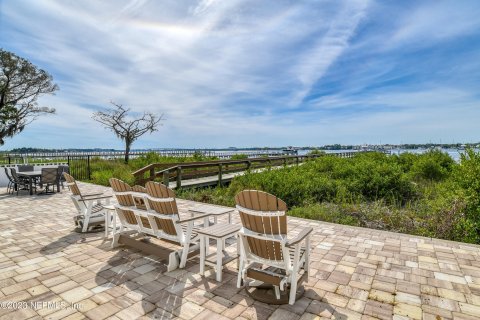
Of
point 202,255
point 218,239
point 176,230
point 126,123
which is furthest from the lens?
point 126,123

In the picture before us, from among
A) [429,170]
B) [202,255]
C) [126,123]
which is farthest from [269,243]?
[126,123]

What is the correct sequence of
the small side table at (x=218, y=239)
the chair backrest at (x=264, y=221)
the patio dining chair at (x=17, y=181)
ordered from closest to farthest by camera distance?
the chair backrest at (x=264, y=221) → the small side table at (x=218, y=239) → the patio dining chair at (x=17, y=181)

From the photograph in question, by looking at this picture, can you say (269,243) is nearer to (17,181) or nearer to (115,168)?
(17,181)

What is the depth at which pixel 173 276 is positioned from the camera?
3.09 metres

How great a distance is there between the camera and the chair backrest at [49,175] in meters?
8.54

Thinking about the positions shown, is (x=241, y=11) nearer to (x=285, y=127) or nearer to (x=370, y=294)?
(x=370, y=294)

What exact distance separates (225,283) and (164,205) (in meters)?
1.13

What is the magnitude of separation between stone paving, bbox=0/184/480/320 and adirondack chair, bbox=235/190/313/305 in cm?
17

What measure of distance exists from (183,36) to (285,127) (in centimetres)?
2090

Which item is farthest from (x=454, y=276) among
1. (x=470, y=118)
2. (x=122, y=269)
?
(x=470, y=118)

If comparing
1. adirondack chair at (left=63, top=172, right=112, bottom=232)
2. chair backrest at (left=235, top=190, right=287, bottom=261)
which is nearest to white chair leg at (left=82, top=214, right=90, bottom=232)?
adirondack chair at (left=63, top=172, right=112, bottom=232)

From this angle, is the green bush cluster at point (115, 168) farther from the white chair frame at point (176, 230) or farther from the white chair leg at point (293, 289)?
the white chair leg at point (293, 289)

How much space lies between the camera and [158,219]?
3.33 m

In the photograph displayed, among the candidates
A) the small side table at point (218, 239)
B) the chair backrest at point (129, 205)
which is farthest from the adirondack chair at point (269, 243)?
the chair backrest at point (129, 205)
